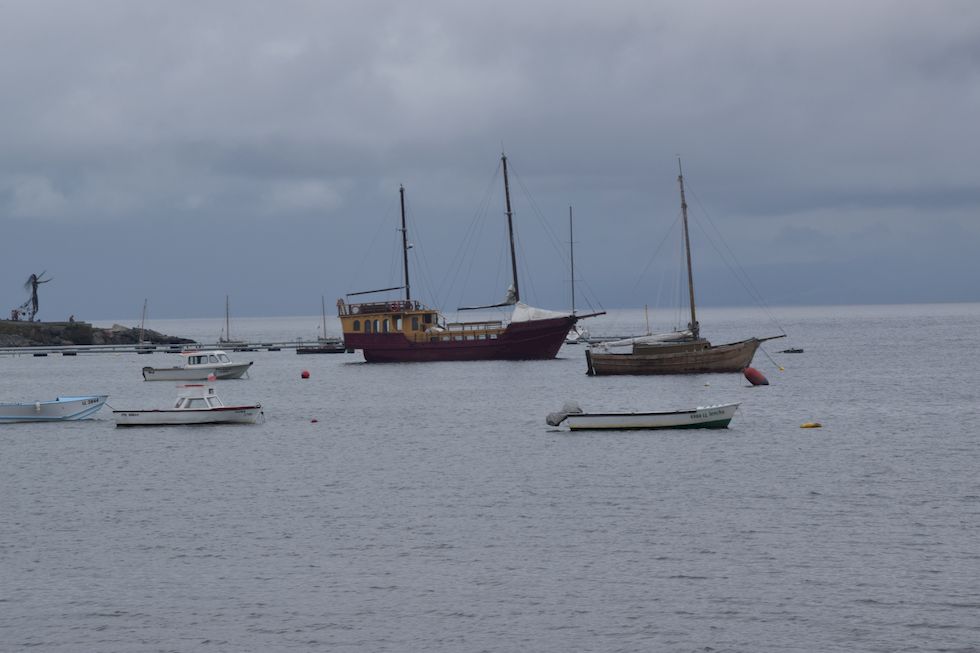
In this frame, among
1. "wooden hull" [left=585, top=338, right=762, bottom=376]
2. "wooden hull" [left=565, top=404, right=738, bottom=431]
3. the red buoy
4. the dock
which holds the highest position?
the dock

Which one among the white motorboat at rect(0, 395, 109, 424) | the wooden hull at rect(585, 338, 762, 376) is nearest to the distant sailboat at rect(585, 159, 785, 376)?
the wooden hull at rect(585, 338, 762, 376)

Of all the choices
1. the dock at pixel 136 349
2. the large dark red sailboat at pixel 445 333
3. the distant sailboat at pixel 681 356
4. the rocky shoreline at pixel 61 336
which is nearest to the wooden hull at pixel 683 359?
the distant sailboat at pixel 681 356

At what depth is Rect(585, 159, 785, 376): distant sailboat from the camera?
86.4 meters

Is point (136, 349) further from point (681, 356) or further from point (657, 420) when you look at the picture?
point (657, 420)

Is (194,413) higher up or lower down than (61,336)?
lower down

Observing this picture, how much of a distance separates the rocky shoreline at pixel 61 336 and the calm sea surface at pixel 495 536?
125708 millimetres

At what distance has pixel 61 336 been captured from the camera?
184 meters

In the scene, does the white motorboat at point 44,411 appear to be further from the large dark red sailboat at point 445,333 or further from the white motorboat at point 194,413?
the large dark red sailboat at point 445,333

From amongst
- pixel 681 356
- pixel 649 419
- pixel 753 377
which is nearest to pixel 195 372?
pixel 681 356

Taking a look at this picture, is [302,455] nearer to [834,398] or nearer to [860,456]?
[860,456]

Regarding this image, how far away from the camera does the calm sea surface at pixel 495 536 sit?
74.3ft

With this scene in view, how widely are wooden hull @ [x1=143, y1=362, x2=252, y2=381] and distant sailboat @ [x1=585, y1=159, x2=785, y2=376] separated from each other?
34254 mm

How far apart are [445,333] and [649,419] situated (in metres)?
62.7

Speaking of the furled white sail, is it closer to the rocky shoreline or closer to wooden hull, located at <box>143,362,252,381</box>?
wooden hull, located at <box>143,362,252,381</box>
